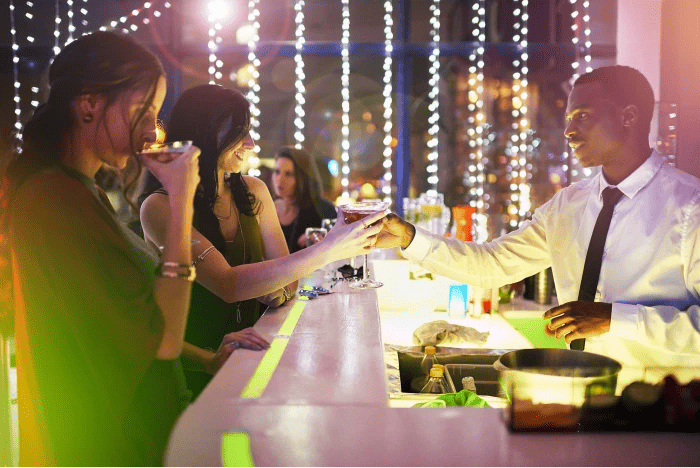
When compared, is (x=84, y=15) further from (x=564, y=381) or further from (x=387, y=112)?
(x=564, y=381)

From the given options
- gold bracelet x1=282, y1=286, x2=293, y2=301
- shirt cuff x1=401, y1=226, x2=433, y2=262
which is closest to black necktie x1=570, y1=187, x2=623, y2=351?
shirt cuff x1=401, y1=226, x2=433, y2=262

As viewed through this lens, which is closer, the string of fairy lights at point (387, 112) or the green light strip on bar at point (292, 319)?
the green light strip on bar at point (292, 319)

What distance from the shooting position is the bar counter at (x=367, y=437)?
104 centimetres

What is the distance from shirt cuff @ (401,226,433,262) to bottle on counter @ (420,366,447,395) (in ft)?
1.44

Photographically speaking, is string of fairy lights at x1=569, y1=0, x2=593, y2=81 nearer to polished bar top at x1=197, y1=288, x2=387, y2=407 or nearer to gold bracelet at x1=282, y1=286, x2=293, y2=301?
gold bracelet at x1=282, y1=286, x2=293, y2=301

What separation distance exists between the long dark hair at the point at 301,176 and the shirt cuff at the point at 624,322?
141 inches

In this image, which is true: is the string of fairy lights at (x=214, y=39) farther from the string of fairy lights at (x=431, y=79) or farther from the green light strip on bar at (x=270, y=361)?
the green light strip on bar at (x=270, y=361)

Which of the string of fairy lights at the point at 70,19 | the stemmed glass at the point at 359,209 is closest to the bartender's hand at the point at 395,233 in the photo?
the stemmed glass at the point at 359,209

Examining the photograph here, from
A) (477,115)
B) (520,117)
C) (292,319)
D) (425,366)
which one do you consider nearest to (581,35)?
(520,117)

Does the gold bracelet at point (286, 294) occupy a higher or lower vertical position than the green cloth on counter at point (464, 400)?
higher

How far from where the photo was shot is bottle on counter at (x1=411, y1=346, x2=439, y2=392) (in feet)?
7.86

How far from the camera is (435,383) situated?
7.38 feet

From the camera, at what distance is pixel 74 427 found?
4.21 feet

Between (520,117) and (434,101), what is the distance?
41.1 inches
